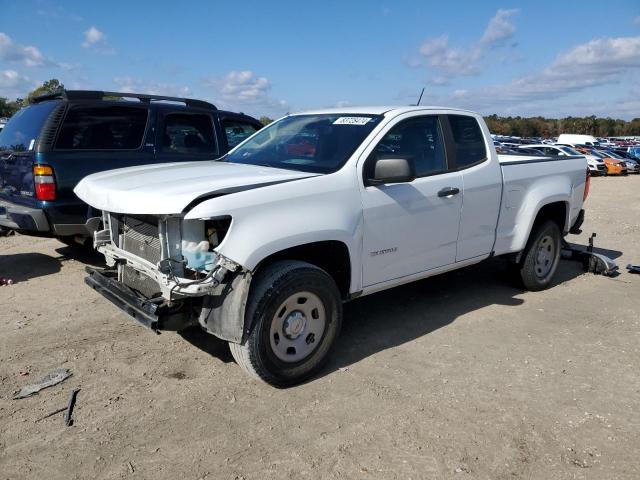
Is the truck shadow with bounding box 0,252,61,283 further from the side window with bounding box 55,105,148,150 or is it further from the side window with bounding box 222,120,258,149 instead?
the side window with bounding box 222,120,258,149

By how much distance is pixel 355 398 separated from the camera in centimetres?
363

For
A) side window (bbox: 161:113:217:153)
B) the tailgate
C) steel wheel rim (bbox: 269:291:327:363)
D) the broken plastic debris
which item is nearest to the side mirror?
steel wheel rim (bbox: 269:291:327:363)

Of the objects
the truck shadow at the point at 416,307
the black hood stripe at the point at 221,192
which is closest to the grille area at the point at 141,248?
the black hood stripe at the point at 221,192

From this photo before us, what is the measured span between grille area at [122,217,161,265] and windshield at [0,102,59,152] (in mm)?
2797

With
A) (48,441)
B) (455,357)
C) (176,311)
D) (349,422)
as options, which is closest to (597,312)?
(455,357)

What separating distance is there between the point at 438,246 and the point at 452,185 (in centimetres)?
55

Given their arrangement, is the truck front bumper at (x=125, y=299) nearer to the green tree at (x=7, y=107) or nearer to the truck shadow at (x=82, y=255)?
the truck shadow at (x=82, y=255)

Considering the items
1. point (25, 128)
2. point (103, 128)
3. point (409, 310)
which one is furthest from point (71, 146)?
point (409, 310)

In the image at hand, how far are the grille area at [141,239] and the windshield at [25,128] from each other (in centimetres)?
280

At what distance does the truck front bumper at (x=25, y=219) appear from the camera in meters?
5.71

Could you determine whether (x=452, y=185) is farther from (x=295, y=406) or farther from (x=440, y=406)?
(x=295, y=406)

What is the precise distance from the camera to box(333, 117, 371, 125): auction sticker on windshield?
14.5 ft

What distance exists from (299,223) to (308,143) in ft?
3.94

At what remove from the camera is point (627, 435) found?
3287 mm
